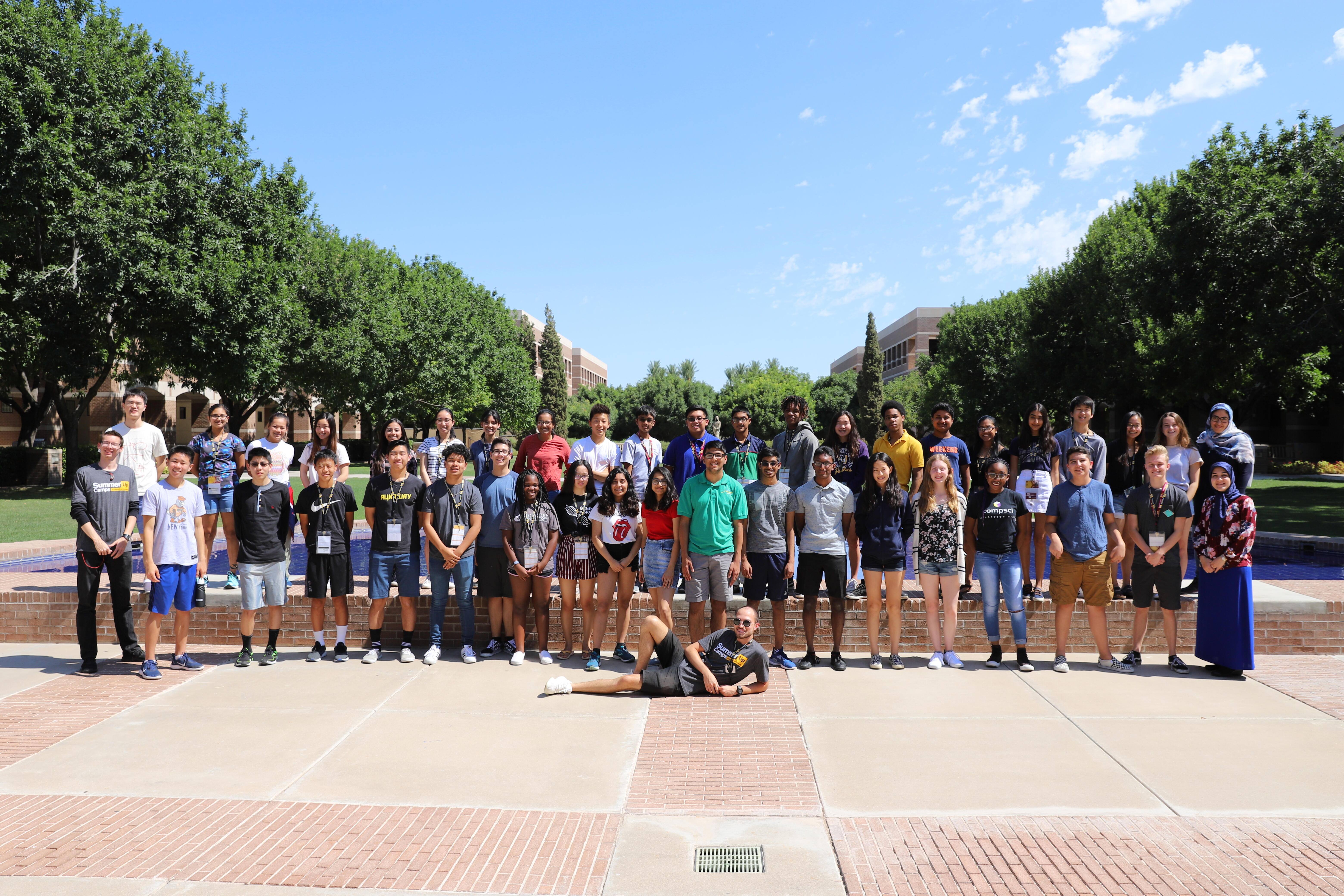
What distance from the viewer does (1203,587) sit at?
7.30 metres

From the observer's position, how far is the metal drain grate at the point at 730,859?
3893mm

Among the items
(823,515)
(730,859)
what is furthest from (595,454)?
(730,859)

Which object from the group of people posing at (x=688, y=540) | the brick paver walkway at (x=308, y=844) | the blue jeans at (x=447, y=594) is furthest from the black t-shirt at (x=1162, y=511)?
the blue jeans at (x=447, y=594)

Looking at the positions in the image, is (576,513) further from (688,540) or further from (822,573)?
(822,573)

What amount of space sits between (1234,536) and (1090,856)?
425cm

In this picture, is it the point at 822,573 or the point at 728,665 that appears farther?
the point at 822,573

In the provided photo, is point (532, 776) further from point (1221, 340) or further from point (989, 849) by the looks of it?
point (1221, 340)

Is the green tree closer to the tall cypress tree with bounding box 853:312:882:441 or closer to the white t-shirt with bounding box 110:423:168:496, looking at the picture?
the tall cypress tree with bounding box 853:312:882:441

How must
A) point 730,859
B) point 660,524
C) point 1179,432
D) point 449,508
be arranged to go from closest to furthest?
point 730,859 < point 660,524 < point 449,508 < point 1179,432

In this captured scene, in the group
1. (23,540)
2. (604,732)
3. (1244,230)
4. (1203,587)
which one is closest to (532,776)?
(604,732)

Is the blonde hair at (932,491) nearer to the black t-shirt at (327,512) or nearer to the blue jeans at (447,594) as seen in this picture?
the blue jeans at (447,594)

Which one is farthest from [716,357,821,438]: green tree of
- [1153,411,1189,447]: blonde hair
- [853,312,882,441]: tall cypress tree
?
[1153,411,1189,447]: blonde hair

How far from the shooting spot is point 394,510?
748cm

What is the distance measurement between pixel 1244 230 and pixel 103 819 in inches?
899
